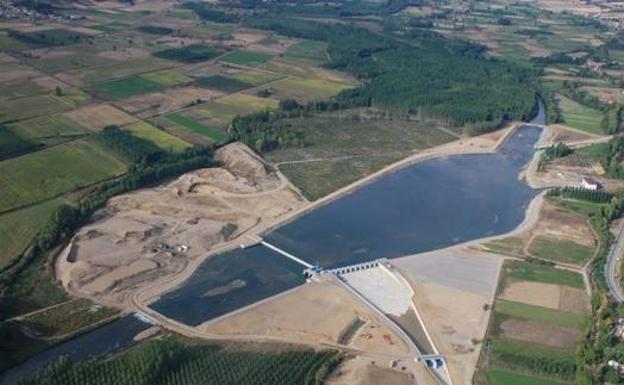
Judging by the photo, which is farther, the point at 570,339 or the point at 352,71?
the point at 352,71

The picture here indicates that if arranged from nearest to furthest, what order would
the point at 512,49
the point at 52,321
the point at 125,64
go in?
1. the point at 52,321
2. the point at 125,64
3. the point at 512,49

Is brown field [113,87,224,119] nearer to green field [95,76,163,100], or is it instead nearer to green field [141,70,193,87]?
green field [95,76,163,100]

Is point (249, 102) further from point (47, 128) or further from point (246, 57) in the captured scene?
point (47, 128)

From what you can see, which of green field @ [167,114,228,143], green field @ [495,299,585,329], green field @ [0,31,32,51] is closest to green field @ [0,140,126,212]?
green field @ [167,114,228,143]

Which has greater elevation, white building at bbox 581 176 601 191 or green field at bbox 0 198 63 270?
white building at bbox 581 176 601 191

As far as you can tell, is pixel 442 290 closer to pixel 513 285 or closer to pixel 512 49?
pixel 513 285

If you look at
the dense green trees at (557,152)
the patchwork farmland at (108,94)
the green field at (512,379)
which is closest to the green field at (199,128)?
the patchwork farmland at (108,94)

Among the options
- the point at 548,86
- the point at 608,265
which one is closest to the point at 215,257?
the point at 608,265
